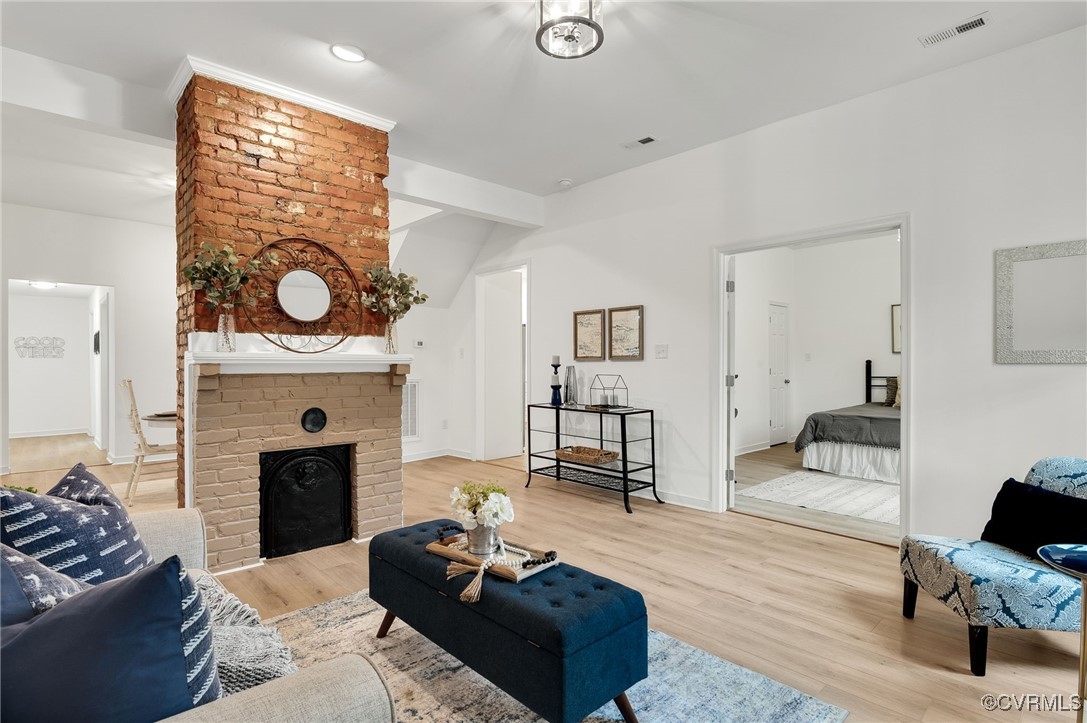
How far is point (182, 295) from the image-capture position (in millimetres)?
3531

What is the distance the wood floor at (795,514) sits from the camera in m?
3.92

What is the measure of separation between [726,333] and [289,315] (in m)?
3.21

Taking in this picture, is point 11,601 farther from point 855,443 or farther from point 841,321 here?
point 841,321

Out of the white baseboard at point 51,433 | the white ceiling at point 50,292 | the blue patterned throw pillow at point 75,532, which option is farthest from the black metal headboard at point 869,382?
the white baseboard at point 51,433

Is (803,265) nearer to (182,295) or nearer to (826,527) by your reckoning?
(826,527)

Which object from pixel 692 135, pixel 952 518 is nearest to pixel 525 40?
pixel 692 135

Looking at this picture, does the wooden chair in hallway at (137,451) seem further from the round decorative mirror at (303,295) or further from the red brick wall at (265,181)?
the round decorative mirror at (303,295)

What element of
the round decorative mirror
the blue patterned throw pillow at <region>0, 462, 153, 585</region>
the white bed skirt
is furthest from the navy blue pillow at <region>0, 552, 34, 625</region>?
the white bed skirt

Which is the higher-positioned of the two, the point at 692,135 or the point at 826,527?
the point at 692,135

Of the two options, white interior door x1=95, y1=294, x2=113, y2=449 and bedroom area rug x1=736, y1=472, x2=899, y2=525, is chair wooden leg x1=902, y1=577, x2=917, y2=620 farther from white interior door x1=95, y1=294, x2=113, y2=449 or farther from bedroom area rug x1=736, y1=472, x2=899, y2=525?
white interior door x1=95, y1=294, x2=113, y2=449

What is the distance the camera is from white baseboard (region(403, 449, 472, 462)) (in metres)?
6.84

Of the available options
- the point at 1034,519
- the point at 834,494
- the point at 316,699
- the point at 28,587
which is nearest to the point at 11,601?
the point at 28,587

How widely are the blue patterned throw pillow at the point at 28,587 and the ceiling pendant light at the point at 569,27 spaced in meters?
2.53

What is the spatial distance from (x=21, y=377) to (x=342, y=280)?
9080mm
